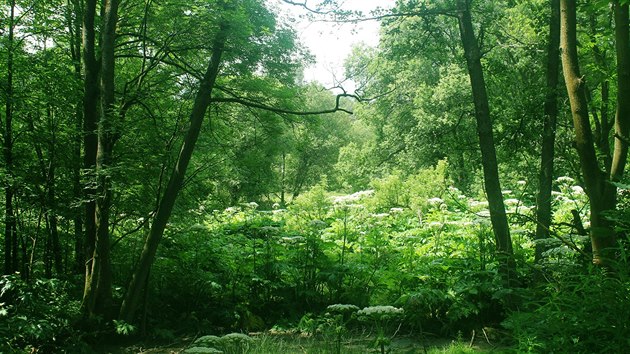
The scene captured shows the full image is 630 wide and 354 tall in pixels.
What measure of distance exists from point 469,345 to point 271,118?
397cm

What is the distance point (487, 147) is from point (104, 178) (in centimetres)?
458

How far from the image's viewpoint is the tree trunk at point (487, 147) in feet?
20.1

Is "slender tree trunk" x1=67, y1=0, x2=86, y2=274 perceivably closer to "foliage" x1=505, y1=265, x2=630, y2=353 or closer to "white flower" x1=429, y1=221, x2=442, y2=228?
"white flower" x1=429, y1=221, x2=442, y2=228

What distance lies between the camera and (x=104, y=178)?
5840 millimetres

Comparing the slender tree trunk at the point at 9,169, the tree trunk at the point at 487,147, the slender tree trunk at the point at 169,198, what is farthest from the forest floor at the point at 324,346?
the slender tree trunk at the point at 9,169

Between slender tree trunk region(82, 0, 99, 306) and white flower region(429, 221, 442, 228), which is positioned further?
white flower region(429, 221, 442, 228)

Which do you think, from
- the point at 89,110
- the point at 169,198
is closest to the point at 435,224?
the point at 169,198

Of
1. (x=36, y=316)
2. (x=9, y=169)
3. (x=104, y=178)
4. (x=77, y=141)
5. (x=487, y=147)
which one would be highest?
(x=77, y=141)

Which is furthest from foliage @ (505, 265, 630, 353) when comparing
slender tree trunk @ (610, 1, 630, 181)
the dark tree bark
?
slender tree trunk @ (610, 1, 630, 181)

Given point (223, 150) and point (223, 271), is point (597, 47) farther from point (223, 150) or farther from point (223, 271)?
point (223, 271)

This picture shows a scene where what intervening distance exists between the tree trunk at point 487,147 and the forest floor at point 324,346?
97cm

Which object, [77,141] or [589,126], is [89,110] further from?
[589,126]

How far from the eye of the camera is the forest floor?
16.7 ft

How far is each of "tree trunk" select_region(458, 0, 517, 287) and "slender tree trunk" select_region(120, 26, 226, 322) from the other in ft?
10.1
